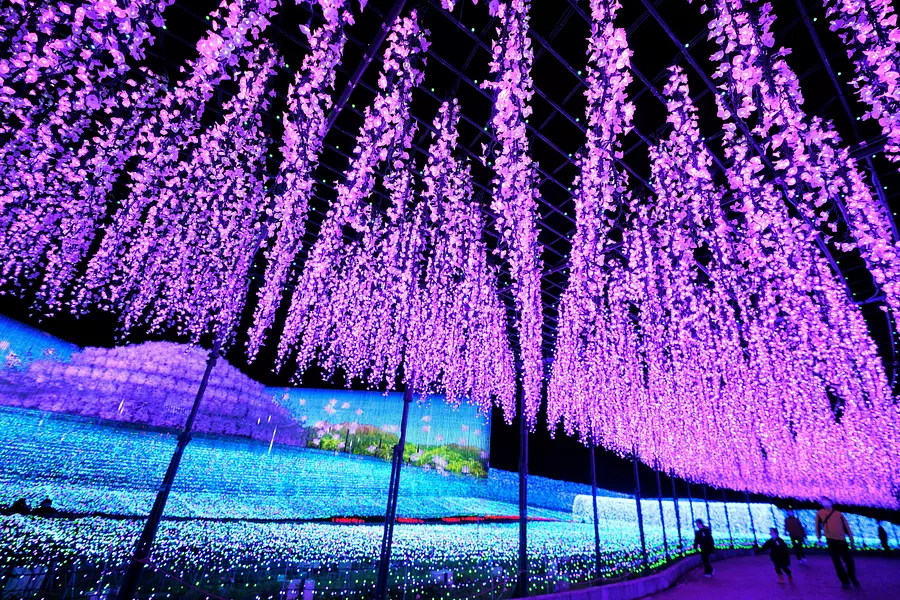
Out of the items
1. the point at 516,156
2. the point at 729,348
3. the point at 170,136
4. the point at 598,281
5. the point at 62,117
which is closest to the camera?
the point at 516,156

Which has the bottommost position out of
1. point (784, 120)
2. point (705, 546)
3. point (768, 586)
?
point (768, 586)

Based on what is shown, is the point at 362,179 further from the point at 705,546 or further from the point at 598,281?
the point at 705,546

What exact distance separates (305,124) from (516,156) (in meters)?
3.17

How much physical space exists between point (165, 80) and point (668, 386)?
1700 centimetres

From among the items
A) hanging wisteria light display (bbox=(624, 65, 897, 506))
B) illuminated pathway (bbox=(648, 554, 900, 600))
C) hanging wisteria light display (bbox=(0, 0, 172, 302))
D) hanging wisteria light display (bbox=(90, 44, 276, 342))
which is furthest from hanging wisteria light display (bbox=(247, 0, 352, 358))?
illuminated pathway (bbox=(648, 554, 900, 600))

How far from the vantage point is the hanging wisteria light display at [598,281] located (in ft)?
14.1

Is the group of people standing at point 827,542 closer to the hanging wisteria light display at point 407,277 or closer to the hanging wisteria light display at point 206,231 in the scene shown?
the hanging wisteria light display at point 407,277

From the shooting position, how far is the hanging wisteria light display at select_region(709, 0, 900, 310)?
364 cm

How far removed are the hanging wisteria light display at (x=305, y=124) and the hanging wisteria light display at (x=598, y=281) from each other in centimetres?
282

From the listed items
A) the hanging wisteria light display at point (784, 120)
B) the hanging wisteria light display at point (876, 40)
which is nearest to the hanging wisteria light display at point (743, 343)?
the hanging wisteria light display at point (784, 120)

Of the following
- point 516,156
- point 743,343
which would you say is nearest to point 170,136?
point 516,156

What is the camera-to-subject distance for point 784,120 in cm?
415

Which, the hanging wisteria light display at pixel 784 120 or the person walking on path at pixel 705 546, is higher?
the hanging wisteria light display at pixel 784 120

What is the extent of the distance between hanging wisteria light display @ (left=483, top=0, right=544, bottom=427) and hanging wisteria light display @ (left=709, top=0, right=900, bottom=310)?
179 cm
